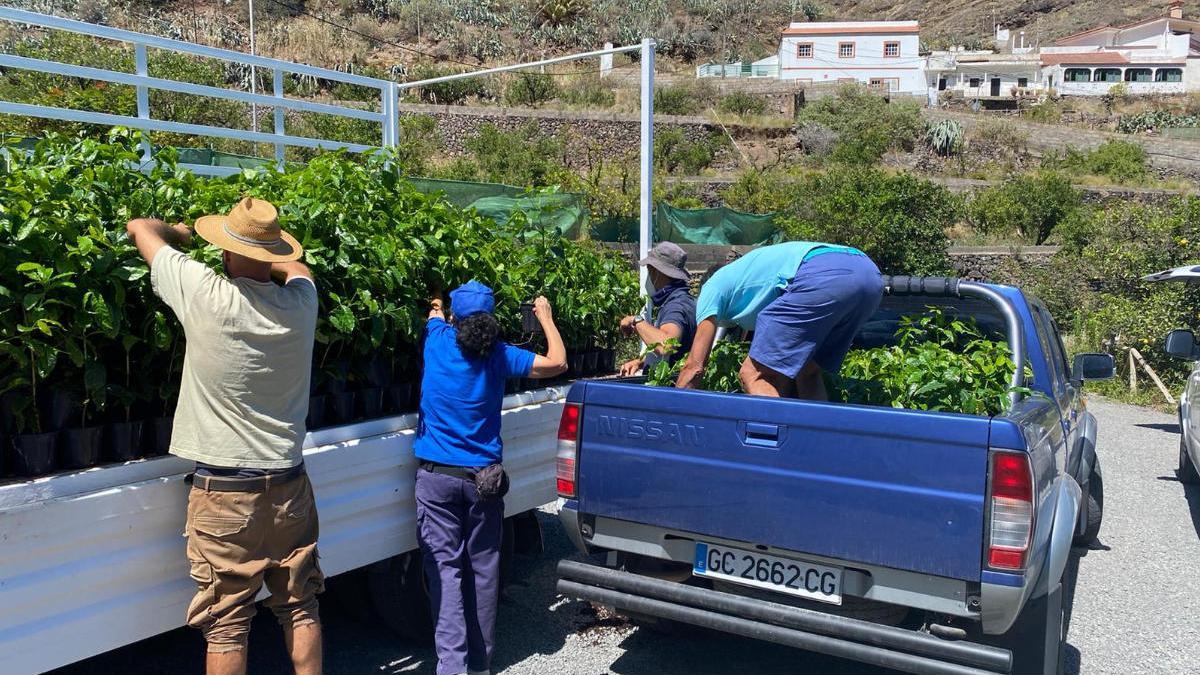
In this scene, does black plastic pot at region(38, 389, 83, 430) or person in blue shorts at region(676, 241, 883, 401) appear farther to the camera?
person in blue shorts at region(676, 241, 883, 401)

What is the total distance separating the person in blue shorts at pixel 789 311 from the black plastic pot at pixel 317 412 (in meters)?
1.61

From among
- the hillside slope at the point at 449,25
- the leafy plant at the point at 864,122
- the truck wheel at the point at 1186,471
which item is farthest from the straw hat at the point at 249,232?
the hillside slope at the point at 449,25

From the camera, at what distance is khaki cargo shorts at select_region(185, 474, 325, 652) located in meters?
3.35

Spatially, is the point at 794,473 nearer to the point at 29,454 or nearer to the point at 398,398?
the point at 398,398

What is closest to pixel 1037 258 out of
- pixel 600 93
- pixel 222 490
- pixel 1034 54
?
pixel 600 93

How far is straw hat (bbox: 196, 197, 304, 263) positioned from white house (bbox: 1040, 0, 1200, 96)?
6699 cm

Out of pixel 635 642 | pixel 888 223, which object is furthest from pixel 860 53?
pixel 635 642

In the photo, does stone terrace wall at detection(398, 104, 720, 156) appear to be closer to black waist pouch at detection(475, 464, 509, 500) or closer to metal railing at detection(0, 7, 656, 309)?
metal railing at detection(0, 7, 656, 309)

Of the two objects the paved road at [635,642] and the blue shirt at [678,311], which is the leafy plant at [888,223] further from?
the blue shirt at [678,311]

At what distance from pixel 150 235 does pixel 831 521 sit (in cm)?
264

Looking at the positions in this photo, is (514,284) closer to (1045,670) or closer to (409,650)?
(409,650)

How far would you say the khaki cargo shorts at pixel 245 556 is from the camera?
3.35 meters

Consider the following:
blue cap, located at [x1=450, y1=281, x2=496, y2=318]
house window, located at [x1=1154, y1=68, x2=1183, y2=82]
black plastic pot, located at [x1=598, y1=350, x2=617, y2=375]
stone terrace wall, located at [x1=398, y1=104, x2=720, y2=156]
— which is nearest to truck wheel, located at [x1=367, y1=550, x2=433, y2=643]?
blue cap, located at [x1=450, y1=281, x2=496, y2=318]

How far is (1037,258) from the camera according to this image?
1051 inches
